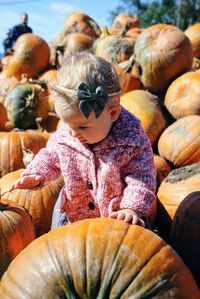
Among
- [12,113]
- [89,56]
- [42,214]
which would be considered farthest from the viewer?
[12,113]

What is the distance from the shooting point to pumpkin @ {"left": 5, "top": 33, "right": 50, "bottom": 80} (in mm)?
7035

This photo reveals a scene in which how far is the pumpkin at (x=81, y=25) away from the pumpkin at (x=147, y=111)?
409cm

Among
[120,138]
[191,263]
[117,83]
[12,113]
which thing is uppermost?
[117,83]

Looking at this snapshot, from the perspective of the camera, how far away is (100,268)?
5.97 ft

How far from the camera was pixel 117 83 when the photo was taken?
2277 millimetres

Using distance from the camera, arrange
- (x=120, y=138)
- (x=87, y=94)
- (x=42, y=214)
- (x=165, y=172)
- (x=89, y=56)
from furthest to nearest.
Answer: (x=165, y=172), (x=42, y=214), (x=120, y=138), (x=89, y=56), (x=87, y=94)

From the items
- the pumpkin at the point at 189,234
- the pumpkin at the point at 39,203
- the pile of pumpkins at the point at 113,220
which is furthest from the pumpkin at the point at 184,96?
the pumpkin at the point at 189,234

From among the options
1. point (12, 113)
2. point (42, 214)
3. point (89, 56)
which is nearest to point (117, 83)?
point (89, 56)

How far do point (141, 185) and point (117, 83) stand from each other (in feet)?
1.58

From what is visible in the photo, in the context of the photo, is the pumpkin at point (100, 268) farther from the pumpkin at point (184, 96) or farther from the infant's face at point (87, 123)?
the pumpkin at point (184, 96)

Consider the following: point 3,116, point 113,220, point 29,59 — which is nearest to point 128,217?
point 113,220

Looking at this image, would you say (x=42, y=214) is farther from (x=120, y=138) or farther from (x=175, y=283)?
(x=175, y=283)

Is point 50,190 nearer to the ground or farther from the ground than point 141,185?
nearer to the ground

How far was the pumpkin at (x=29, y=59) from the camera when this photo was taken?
704cm
